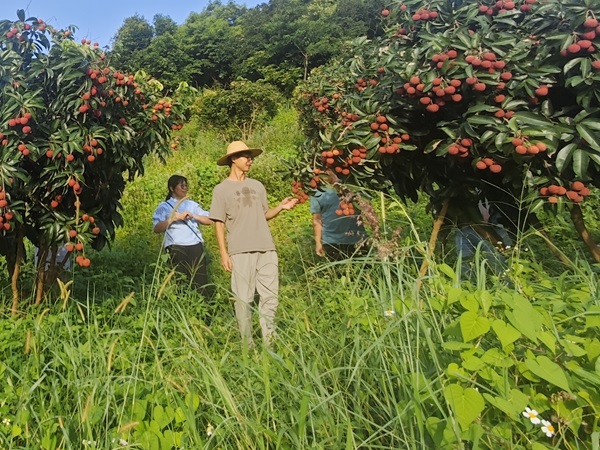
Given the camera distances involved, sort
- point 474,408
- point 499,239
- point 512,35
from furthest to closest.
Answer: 1. point 499,239
2. point 512,35
3. point 474,408

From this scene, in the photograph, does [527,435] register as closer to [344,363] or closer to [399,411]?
[399,411]

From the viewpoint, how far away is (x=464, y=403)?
4.01ft

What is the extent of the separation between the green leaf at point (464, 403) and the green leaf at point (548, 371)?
16 cm

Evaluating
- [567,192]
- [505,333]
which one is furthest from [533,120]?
[505,333]

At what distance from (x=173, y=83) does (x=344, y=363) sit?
80.8ft

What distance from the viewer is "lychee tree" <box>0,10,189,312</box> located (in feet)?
8.96

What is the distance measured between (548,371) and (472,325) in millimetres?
208

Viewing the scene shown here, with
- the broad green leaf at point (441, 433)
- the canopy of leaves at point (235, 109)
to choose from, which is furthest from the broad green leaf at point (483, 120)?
the canopy of leaves at point (235, 109)

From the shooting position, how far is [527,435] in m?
1.33

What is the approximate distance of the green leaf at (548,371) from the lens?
1.24 m

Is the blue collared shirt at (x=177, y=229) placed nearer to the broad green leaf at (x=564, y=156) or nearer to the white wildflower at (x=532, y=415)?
the broad green leaf at (x=564, y=156)

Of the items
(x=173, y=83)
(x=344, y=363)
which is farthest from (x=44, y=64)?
(x=173, y=83)

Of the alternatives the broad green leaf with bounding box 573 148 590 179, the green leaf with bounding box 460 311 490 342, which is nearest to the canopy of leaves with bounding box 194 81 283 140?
the broad green leaf with bounding box 573 148 590 179

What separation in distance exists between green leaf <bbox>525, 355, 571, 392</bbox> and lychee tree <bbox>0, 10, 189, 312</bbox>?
234 centimetres
